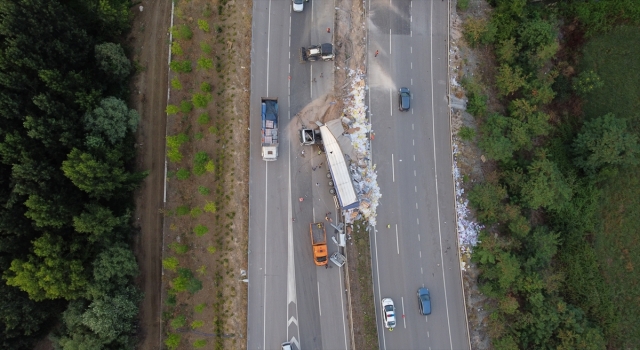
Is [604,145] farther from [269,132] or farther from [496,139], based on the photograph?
[269,132]

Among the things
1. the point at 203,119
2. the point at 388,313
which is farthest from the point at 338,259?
the point at 203,119

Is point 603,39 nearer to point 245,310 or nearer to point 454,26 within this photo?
point 454,26

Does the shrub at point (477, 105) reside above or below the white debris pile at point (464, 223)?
above

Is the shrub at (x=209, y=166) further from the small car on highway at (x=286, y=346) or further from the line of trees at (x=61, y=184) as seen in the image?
the small car on highway at (x=286, y=346)

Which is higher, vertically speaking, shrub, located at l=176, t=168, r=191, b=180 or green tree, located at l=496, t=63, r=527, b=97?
green tree, located at l=496, t=63, r=527, b=97

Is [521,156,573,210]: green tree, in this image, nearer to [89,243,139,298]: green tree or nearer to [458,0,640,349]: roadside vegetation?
[458,0,640,349]: roadside vegetation

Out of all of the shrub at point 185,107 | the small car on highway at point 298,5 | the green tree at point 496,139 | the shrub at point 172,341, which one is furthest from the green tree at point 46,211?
the green tree at point 496,139

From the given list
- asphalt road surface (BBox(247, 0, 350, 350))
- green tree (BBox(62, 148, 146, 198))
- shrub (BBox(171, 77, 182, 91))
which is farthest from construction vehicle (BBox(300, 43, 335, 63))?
green tree (BBox(62, 148, 146, 198))
